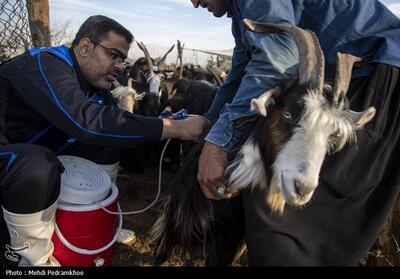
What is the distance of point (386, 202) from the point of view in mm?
1764

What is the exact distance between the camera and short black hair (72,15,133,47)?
270cm

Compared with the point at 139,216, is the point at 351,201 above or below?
above

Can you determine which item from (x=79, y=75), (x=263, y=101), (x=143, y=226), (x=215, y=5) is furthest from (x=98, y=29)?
→ (x=143, y=226)

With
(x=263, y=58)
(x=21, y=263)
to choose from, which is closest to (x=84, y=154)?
(x=21, y=263)

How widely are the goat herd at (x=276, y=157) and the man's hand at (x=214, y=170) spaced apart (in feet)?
0.16

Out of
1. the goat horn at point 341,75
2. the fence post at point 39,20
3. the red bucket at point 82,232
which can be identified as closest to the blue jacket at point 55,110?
the red bucket at point 82,232

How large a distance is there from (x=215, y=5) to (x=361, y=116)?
126 cm

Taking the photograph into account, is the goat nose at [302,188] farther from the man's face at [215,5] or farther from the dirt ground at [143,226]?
the man's face at [215,5]

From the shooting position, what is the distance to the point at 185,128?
92.7 inches

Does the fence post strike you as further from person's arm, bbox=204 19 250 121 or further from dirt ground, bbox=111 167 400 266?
person's arm, bbox=204 19 250 121

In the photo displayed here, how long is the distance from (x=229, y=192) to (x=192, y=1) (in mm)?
1381

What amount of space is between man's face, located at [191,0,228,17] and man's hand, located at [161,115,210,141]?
29.3 inches

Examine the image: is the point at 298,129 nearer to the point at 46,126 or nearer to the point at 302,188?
the point at 302,188

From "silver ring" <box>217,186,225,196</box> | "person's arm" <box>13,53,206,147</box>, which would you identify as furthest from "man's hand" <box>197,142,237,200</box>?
"person's arm" <box>13,53,206,147</box>
